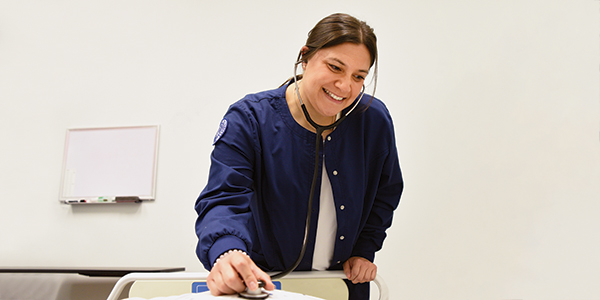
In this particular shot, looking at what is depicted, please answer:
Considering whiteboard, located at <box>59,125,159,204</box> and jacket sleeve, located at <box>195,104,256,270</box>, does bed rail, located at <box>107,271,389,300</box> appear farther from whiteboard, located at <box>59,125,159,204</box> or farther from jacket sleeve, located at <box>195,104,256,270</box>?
whiteboard, located at <box>59,125,159,204</box>

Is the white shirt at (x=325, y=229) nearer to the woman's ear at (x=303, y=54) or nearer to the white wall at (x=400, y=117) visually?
the woman's ear at (x=303, y=54)

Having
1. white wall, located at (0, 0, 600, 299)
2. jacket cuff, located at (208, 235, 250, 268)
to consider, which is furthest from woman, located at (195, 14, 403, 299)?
white wall, located at (0, 0, 600, 299)

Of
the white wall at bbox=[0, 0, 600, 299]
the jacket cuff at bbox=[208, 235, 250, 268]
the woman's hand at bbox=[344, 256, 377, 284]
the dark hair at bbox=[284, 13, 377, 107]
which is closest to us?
the jacket cuff at bbox=[208, 235, 250, 268]

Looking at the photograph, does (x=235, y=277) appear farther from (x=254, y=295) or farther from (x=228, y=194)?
(x=228, y=194)

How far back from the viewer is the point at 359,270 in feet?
3.14

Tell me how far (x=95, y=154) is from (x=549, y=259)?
2080 millimetres

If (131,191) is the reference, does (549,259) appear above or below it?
below

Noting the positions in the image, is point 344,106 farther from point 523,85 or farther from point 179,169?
point 179,169

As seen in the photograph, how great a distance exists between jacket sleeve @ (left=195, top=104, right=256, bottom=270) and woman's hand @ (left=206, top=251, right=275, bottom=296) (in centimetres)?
6

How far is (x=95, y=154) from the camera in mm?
2051

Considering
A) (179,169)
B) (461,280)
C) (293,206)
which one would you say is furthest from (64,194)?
(461,280)

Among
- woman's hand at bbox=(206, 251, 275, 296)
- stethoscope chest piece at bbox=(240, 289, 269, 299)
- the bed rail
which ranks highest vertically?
woman's hand at bbox=(206, 251, 275, 296)

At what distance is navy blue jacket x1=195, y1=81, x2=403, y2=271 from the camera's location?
87 centimetres

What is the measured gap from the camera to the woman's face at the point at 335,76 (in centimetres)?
85
